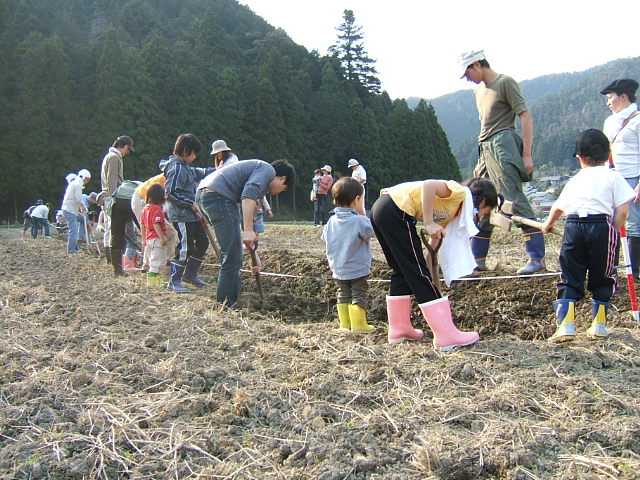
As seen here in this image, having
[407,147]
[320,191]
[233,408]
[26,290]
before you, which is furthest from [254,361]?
[407,147]

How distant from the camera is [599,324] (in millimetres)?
3340

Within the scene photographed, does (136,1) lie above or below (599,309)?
above

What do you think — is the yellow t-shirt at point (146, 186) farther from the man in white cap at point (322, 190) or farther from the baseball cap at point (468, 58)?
the man in white cap at point (322, 190)

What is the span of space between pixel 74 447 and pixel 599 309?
2.96 metres

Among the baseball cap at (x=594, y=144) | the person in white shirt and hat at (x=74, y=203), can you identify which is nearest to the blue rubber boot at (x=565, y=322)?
the baseball cap at (x=594, y=144)

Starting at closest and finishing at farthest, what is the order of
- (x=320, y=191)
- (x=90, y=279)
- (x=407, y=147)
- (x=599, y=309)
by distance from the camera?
(x=599, y=309) < (x=90, y=279) < (x=320, y=191) < (x=407, y=147)

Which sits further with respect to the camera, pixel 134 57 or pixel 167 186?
pixel 134 57

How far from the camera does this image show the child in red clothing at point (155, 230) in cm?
615

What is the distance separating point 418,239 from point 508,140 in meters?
2.09

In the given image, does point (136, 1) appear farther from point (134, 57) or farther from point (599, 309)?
point (599, 309)

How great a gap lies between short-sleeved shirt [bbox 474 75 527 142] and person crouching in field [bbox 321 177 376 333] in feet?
5.90

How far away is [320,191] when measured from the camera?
1539 centimetres

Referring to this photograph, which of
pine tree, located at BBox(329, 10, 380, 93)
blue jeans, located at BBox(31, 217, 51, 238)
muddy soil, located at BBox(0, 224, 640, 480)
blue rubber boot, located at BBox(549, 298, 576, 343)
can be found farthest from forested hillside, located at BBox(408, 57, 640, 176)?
muddy soil, located at BBox(0, 224, 640, 480)

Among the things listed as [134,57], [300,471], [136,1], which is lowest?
[300,471]
